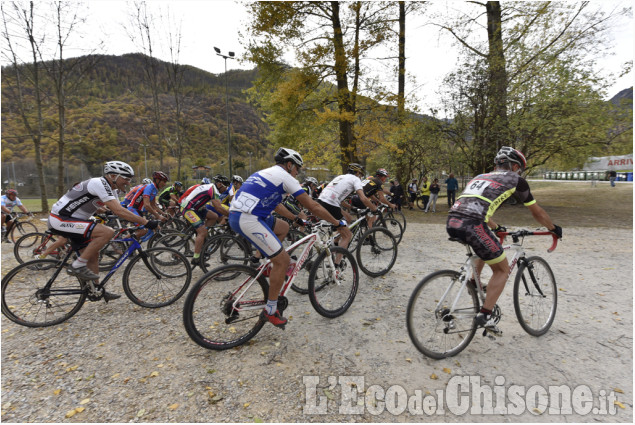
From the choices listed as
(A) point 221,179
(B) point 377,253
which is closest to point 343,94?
(A) point 221,179

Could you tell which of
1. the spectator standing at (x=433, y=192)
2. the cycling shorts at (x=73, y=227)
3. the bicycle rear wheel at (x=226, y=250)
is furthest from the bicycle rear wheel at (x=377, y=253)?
the spectator standing at (x=433, y=192)

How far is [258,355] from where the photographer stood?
3.29 meters

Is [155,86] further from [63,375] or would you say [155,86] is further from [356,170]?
[63,375]

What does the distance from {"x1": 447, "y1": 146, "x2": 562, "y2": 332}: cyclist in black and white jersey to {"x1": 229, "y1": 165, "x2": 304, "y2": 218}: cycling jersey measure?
1767mm

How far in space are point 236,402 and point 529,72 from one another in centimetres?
1835

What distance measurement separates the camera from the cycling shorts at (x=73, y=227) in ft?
13.1

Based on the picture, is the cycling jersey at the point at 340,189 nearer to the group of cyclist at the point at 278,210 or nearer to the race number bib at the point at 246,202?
the group of cyclist at the point at 278,210

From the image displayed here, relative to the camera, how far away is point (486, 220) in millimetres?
3182

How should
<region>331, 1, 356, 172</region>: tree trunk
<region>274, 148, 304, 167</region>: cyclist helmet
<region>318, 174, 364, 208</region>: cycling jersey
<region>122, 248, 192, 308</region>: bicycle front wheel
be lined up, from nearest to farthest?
<region>274, 148, 304, 167</region>: cyclist helmet
<region>122, 248, 192, 308</region>: bicycle front wheel
<region>318, 174, 364, 208</region>: cycling jersey
<region>331, 1, 356, 172</region>: tree trunk

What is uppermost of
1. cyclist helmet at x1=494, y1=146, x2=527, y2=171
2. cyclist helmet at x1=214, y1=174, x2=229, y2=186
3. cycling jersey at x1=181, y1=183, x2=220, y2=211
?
cyclist helmet at x1=494, y1=146, x2=527, y2=171

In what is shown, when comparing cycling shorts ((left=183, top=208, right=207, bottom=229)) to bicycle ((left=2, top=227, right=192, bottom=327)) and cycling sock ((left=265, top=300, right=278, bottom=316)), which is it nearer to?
bicycle ((left=2, top=227, right=192, bottom=327))

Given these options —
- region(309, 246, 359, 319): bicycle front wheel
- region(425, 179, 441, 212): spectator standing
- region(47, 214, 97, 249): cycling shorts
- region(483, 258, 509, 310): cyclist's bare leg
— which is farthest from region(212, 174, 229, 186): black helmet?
region(425, 179, 441, 212): spectator standing

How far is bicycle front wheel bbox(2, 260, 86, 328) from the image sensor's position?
3.81 m

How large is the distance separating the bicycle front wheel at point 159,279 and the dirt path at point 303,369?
0.21 metres
